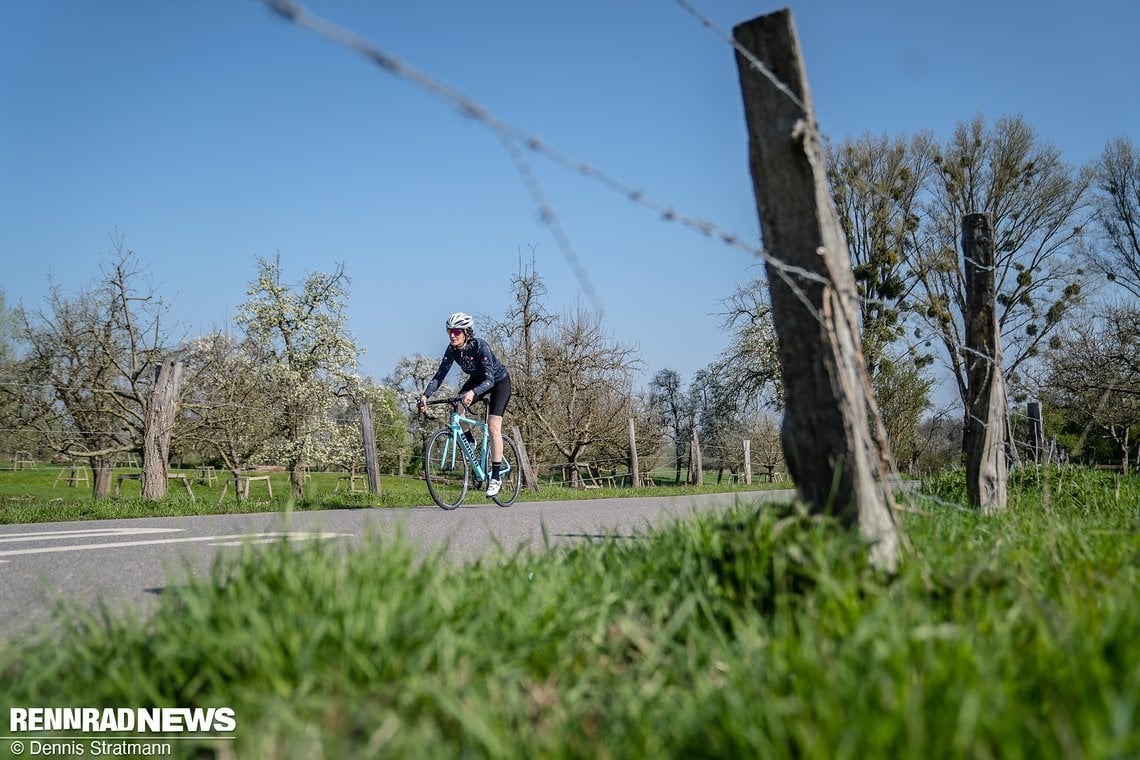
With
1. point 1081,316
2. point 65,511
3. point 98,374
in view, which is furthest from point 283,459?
point 1081,316

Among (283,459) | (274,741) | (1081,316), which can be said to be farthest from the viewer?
(283,459)

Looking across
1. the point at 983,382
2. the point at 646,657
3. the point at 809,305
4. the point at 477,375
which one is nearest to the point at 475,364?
the point at 477,375

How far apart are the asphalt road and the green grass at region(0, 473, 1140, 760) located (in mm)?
304

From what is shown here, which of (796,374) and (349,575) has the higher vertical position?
(796,374)

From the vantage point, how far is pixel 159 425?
1338 cm

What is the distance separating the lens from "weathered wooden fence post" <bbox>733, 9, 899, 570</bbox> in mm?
2895

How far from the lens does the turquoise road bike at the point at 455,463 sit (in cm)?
980

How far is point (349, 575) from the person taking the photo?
7.98 ft

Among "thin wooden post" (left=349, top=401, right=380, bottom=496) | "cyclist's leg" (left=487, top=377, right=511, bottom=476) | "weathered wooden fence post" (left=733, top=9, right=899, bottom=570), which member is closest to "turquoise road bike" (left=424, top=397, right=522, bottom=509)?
"cyclist's leg" (left=487, top=377, right=511, bottom=476)

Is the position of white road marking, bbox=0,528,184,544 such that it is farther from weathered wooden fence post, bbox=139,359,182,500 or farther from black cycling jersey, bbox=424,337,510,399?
weathered wooden fence post, bbox=139,359,182,500

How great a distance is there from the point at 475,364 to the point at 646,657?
26.2ft

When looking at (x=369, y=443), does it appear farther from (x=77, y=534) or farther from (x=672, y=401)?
(x=672, y=401)

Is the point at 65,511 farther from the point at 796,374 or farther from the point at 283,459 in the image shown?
the point at 283,459

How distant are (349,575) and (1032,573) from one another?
2325 mm
